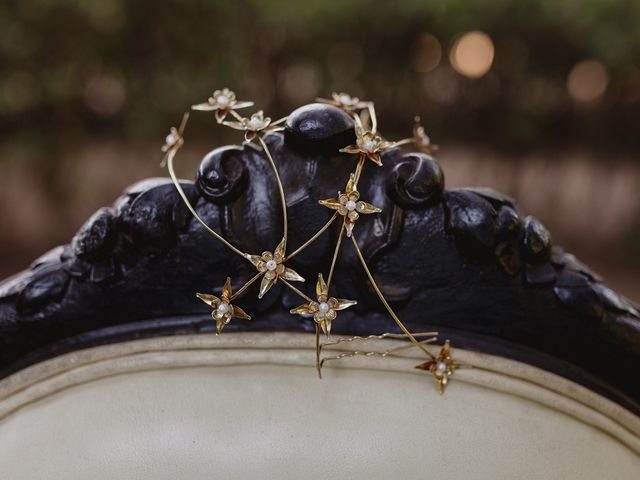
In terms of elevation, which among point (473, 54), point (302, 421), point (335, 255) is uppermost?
point (473, 54)

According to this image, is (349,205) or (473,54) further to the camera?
(473,54)

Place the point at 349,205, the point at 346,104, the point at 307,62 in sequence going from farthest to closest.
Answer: the point at 307,62, the point at 346,104, the point at 349,205

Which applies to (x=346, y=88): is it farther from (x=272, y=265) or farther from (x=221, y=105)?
(x=272, y=265)

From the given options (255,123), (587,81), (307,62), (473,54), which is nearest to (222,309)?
(255,123)

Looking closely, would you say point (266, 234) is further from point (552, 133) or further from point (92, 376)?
point (552, 133)

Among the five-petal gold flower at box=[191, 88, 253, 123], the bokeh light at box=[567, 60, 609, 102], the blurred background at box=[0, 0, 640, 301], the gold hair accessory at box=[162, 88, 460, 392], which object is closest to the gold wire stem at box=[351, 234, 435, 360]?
the gold hair accessory at box=[162, 88, 460, 392]

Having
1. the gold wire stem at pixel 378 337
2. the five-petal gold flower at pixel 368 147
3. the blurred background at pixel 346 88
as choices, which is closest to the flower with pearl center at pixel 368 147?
the five-petal gold flower at pixel 368 147

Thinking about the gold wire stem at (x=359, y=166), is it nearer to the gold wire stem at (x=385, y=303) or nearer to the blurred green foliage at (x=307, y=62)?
the gold wire stem at (x=385, y=303)
